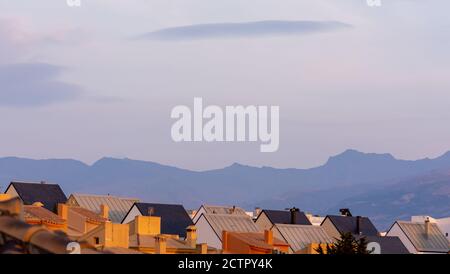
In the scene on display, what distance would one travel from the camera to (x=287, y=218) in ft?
559

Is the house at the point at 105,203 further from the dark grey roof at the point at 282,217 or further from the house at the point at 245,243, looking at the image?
the house at the point at 245,243

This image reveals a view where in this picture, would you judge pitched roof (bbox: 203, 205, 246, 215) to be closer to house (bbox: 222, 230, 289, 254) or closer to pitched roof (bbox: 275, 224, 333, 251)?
pitched roof (bbox: 275, 224, 333, 251)

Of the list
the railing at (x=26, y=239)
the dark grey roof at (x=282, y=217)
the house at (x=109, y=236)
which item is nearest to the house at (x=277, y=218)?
the dark grey roof at (x=282, y=217)

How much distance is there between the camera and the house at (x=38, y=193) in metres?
149

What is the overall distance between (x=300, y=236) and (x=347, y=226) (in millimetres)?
26338

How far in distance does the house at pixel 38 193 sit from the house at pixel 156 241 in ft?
87.0

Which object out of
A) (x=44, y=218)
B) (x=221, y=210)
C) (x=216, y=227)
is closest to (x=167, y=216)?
(x=216, y=227)

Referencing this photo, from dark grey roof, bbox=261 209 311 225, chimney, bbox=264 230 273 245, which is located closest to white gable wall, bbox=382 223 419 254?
dark grey roof, bbox=261 209 311 225

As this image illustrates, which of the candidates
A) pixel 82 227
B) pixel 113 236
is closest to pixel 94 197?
pixel 82 227

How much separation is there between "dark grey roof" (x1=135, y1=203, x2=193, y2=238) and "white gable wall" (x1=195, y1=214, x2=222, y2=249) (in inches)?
244

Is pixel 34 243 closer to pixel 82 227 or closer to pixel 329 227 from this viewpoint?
pixel 82 227

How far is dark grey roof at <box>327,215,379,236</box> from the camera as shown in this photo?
167m

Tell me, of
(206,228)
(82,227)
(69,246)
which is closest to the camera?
(69,246)
